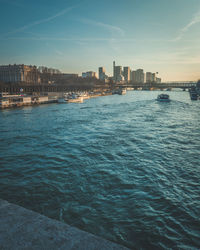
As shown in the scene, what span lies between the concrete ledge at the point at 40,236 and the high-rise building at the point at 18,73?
190 m

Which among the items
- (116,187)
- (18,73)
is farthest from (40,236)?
(18,73)

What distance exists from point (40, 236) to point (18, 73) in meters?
206

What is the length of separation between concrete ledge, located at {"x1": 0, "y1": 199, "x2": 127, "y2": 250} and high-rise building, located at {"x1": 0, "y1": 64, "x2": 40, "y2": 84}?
623 ft

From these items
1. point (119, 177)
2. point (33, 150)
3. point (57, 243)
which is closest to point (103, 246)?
point (57, 243)

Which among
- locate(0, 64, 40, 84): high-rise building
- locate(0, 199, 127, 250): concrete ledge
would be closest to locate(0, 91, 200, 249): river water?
locate(0, 199, 127, 250): concrete ledge

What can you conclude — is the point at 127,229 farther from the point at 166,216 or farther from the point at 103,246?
the point at 103,246

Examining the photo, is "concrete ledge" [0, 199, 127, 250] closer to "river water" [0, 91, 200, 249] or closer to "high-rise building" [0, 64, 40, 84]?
"river water" [0, 91, 200, 249]

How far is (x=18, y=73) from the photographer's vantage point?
185375 millimetres

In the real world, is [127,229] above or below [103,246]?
below

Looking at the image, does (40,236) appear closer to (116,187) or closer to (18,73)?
(116,187)

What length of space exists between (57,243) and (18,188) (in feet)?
23.3

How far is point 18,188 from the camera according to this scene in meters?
11.2

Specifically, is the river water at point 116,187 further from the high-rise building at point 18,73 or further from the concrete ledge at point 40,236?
the high-rise building at point 18,73

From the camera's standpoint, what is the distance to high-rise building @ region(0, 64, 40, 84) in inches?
7269
